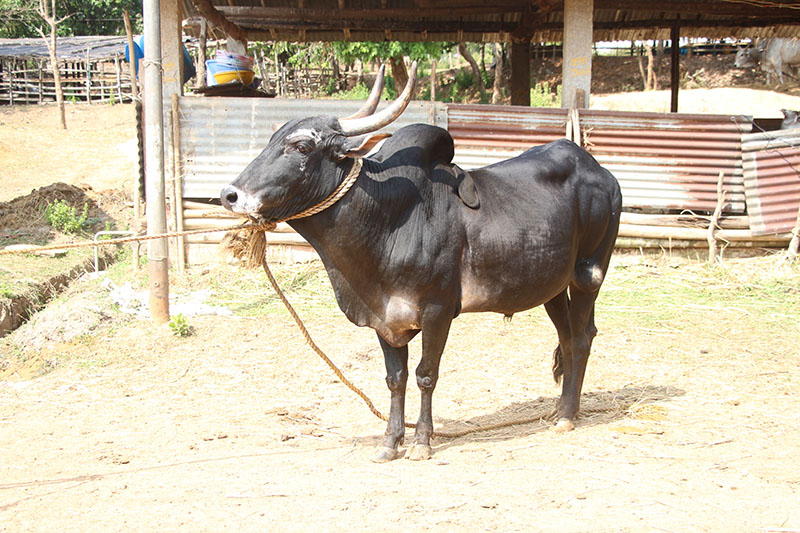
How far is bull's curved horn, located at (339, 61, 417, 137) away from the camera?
3910 millimetres

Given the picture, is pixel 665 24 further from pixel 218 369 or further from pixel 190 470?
pixel 190 470

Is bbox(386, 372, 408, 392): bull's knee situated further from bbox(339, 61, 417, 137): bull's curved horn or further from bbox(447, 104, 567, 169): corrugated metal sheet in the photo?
bbox(447, 104, 567, 169): corrugated metal sheet

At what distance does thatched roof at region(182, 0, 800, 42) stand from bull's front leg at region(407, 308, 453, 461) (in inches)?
284

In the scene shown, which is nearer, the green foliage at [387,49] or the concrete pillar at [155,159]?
the concrete pillar at [155,159]

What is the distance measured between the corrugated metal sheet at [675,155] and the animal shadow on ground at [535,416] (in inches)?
154

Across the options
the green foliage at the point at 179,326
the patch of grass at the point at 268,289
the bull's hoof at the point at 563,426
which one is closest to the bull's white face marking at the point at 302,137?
the bull's hoof at the point at 563,426

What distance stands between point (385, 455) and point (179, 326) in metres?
3.42

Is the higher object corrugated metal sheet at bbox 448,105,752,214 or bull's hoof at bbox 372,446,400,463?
corrugated metal sheet at bbox 448,105,752,214

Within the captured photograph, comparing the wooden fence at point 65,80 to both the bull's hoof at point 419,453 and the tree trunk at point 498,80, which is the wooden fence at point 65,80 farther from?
the bull's hoof at point 419,453

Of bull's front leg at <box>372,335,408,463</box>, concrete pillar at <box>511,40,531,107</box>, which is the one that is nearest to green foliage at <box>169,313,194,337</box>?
bull's front leg at <box>372,335,408,463</box>

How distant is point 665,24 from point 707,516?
417 inches

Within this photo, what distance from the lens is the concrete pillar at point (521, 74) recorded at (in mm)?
12602

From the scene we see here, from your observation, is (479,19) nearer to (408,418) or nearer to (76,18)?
(408,418)

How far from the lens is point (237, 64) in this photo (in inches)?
393
